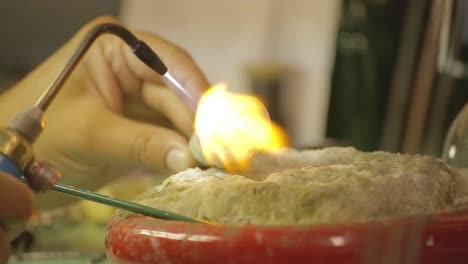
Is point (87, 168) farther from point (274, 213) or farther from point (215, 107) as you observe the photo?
point (274, 213)

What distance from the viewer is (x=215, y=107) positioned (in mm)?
479

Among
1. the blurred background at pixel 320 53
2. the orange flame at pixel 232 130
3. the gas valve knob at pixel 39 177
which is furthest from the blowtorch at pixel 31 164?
the blurred background at pixel 320 53

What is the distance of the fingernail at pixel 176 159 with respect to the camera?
0.48m

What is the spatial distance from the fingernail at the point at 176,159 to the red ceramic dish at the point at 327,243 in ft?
0.60

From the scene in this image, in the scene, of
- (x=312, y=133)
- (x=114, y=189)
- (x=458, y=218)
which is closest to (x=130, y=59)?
(x=114, y=189)

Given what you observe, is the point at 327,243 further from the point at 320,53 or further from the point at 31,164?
the point at 320,53

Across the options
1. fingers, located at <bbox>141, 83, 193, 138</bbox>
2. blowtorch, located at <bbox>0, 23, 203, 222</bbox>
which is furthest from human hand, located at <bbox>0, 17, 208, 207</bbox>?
blowtorch, located at <bbox>0, 23, 203, 222</bbox>

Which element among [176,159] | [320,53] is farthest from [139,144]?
[320,53]

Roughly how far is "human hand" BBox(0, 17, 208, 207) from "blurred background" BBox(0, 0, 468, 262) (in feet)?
0.70

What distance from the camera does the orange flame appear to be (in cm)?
43

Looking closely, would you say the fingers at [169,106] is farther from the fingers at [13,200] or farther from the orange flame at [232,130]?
the fingers at [13,200]

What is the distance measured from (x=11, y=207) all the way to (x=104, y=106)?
29 centimetres

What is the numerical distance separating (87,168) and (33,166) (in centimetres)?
27

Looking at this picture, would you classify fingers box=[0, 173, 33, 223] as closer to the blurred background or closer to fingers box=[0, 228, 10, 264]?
fingers box=[0, 228, 10, 264]
